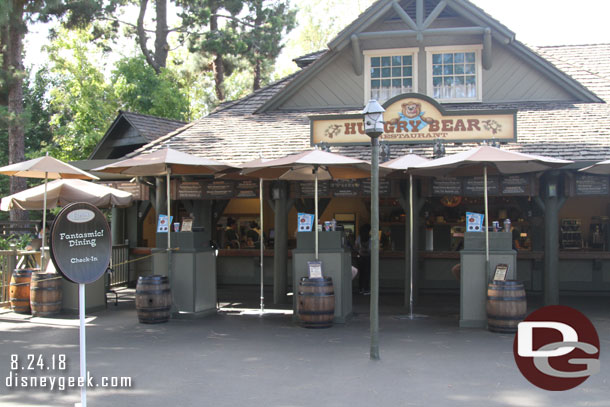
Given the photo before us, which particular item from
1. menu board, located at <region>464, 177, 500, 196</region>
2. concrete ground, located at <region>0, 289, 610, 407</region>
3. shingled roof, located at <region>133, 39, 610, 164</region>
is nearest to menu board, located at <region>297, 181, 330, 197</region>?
shingled roof, located at <region>133, 39, 610, 164</region>

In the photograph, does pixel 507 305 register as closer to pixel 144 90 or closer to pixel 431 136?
pixel 431 136

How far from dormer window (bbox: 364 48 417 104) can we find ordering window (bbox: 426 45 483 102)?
0.42 meters

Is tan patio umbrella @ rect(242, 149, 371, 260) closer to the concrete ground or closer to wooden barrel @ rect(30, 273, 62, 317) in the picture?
the concrete ground

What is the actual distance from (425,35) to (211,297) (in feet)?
25.4

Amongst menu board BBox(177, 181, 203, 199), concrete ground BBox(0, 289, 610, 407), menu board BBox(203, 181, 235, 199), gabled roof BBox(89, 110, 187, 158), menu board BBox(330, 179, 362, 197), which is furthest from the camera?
gabled roof BBox(89, 110, 187, 158)

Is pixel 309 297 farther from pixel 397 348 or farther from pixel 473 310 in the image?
pixel 473 310

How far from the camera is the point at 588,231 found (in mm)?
14805

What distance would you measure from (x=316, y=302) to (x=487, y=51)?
7657 millimetres

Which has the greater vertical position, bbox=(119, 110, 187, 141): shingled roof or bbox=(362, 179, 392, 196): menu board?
bbox=(119, 110, 187, 141): shingled roof

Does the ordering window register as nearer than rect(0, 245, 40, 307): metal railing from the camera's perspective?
A: No

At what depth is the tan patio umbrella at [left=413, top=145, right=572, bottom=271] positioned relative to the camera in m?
8.90

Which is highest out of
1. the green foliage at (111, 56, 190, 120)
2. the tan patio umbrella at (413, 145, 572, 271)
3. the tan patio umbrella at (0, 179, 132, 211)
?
the green foliage at (111, 56, 190, 120)

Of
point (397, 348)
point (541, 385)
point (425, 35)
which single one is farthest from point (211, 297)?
point (425, 35)

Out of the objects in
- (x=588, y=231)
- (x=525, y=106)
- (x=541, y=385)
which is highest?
(x=525, y=106)
